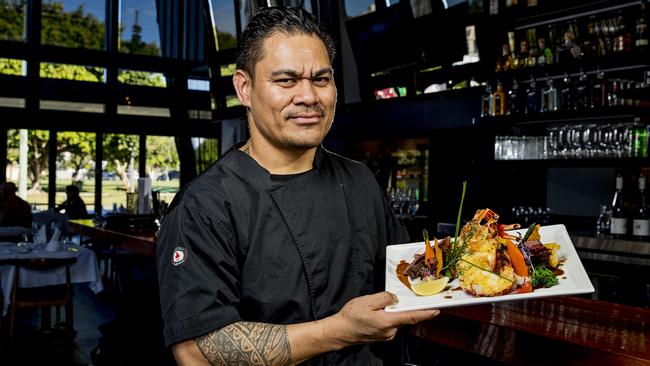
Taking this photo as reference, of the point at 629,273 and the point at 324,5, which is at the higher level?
the point at 324,5

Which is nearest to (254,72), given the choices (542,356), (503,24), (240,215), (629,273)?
(240,215)

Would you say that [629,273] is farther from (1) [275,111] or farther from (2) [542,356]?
(1) [275,111]

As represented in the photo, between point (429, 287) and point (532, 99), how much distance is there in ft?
12.8

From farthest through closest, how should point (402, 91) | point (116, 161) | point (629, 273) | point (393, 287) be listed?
point (116, 161) → point (402, 91) → point (629, 273) → point (393, 287)

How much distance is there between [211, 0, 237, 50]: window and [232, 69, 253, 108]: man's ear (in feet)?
25.9

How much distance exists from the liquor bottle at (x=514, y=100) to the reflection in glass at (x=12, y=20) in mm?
8049

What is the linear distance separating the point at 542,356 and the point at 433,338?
42 cm

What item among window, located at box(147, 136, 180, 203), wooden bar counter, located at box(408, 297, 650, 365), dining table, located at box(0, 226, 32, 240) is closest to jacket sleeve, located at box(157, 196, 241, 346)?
wooden bar counter, located at box(408, 297, 650, 365)

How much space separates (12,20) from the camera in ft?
33.3

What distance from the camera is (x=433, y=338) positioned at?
6.96 feet

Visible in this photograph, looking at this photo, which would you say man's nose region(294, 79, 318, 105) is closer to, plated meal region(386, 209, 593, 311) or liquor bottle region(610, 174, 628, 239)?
plated meal region(386, 209, 593, 311)

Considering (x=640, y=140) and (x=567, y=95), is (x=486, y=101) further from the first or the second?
(x=640, y=140)

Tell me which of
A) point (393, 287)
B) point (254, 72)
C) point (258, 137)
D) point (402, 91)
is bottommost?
point (393, 287)

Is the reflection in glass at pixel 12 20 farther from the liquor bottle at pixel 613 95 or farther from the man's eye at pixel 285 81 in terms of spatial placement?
the man's eye at pixel 285 81
